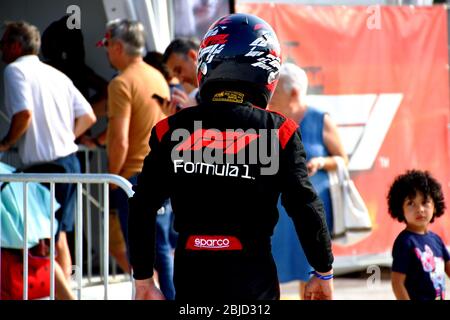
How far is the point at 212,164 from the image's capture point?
11.0 feet

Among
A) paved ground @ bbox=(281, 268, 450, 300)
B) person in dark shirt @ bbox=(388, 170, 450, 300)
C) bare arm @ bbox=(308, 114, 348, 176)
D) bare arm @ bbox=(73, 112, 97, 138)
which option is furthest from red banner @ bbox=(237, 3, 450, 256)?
person in dark shirt @ bbox=(388, 170, 450, 300)

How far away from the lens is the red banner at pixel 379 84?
8750 millimetres

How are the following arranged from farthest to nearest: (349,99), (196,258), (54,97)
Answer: (349,99)
(54,97)
(196,258)

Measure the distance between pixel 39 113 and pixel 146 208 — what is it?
320 centimetres

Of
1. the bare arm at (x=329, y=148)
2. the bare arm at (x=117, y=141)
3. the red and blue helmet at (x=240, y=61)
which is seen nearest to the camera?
the red and blue helmet at (x=240, y=61)

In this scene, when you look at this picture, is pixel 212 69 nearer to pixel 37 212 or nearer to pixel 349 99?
pixel 37 212

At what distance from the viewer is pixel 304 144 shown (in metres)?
6.84

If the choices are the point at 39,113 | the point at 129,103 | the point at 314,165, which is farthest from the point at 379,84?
the point at 39,113

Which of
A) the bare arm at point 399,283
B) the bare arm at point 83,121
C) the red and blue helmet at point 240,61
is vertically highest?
the red and blue helmet at point 240,61

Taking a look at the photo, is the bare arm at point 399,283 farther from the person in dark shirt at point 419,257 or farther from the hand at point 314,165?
the hand at point 314,165

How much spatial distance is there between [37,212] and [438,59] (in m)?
4.54

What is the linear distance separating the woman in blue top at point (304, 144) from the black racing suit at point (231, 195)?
3245 millimetres

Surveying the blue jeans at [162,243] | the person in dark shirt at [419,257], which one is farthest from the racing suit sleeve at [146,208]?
the blue jeans at [162,243]

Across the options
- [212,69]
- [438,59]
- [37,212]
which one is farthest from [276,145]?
[438,59]
